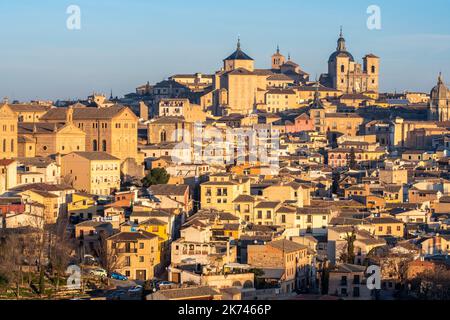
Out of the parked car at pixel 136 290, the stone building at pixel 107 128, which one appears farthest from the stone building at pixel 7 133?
the parked car at pixel 136 290

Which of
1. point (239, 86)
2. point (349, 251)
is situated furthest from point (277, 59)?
point (349, 251)

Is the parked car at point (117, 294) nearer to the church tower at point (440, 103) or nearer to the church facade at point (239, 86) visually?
the church facade at point (239, 86)

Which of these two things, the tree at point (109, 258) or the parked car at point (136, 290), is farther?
the tree at point (109, 258)

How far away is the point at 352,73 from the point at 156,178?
36301mm

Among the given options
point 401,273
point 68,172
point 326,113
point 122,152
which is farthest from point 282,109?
point 401,273

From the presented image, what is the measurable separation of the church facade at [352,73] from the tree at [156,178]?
35.4 m

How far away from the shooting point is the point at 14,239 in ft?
83.1

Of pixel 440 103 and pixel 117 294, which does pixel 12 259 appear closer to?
pixel 117 294

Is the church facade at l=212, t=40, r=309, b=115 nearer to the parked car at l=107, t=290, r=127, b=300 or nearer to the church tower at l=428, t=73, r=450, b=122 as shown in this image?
the church tower at l=428, t=73, r=450, b=122

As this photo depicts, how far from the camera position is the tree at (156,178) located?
35.2 m

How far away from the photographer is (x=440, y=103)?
61031mm

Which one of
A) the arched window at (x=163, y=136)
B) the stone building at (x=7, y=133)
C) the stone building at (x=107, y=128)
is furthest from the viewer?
the arched window at (x=163, y=136)

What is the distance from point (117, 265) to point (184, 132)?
19.3m
